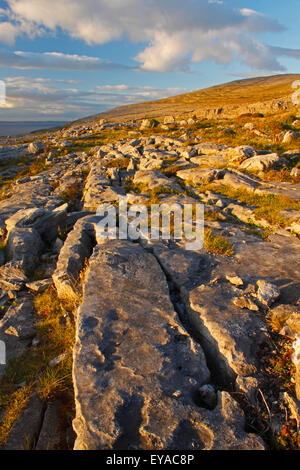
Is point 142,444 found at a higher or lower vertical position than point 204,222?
lower

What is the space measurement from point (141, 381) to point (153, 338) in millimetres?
855

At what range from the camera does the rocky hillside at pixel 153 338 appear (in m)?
3.60

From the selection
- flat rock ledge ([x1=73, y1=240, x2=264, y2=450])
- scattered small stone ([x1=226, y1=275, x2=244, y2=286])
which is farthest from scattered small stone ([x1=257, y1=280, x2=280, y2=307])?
flat rock ledge ([x1=73, y1=240, x2=264, y2=450])

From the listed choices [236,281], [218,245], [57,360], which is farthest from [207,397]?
[218,245]

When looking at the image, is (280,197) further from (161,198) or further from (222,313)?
(222,313)

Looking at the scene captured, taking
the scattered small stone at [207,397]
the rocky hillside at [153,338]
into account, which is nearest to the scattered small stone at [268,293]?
the rocky hillside at [153,338]

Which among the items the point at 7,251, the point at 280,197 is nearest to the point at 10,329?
the point at 7,251

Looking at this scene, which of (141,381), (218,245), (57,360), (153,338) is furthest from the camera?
(218,245)

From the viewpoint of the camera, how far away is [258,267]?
7066 millimetres

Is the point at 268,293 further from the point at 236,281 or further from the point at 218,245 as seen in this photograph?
the point at 218,245

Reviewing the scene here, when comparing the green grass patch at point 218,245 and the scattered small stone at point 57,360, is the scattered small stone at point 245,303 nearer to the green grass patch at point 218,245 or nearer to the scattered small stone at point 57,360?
the green grass patch at point 218,245

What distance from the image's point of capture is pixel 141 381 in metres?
3.96

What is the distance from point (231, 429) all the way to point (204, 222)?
7614 millimetres

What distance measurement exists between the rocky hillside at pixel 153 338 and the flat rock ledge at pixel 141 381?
17 mm
